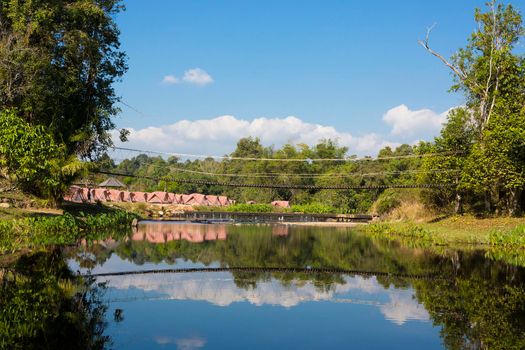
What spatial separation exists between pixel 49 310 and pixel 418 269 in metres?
9.93

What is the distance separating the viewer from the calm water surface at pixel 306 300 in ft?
24.7

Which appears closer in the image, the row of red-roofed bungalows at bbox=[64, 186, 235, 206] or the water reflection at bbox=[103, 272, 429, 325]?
the water reflection at bbox=[103, 272, 429, 325]

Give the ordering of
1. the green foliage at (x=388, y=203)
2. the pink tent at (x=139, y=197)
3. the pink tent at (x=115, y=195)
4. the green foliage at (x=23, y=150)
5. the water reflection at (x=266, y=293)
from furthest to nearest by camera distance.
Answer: the pink tent at (x=139, y=197) → the pink tent at (x=115, y=195) → the green foliage at (x=388, y=203) → the green foliage at (x=23, y=150) → the water reflection at (x=266, y=293)

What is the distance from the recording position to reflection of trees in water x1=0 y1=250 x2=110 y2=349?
6652 millimetres

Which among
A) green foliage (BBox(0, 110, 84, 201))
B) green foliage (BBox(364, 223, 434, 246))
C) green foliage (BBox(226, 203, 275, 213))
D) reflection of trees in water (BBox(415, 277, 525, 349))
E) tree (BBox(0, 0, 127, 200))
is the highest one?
tree (BBox(0, 0, 127, 200))

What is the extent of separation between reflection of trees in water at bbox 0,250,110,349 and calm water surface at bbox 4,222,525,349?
0.26 m

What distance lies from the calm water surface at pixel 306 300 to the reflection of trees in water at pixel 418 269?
0.09 feet

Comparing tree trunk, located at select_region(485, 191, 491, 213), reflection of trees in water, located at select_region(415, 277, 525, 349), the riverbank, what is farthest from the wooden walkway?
reflection of trees in water, located at select_region(415, 277, 525, 349)

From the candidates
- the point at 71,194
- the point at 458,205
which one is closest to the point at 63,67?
the point at 71,194

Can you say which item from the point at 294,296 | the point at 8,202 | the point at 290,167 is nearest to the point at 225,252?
the point at 294,296

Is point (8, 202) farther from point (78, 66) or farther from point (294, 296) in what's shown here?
point (294, 296)

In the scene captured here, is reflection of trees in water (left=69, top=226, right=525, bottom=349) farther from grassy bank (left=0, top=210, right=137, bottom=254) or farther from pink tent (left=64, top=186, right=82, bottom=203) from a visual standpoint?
pink tent (left=64, top=186, right=82, bottom=203)

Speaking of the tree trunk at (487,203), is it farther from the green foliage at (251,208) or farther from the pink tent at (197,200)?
the pink tent at (197,200)

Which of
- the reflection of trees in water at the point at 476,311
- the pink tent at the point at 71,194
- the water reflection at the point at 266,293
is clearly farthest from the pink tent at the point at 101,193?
the reflection of trees in water at the point at 476,311
